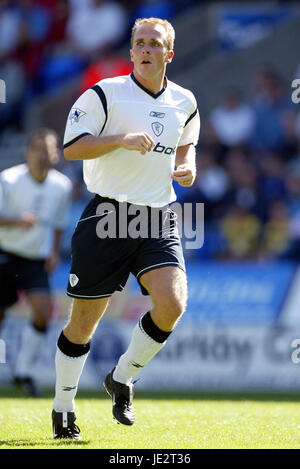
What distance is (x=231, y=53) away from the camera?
1645cm

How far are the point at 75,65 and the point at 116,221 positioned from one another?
40.2 ft

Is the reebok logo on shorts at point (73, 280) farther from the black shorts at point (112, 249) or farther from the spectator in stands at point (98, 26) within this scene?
the spectator in stands at point (98, 26)

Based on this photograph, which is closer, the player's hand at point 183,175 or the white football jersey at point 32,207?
the player's hand at point 183,175

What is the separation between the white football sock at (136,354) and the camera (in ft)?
20.0

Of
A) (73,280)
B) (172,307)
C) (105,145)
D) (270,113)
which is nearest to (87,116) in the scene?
(105,145)

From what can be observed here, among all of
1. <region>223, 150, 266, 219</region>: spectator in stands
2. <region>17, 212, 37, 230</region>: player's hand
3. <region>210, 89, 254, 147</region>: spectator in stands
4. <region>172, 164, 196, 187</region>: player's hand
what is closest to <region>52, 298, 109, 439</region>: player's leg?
<region>172, 164, 196, 187</region>: player's hand

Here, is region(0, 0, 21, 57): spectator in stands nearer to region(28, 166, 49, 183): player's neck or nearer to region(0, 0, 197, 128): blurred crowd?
region(0, 0, 197, 128): blurred crowd

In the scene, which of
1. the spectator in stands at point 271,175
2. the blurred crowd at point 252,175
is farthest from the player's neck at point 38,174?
the spectator in stands at point 271,175

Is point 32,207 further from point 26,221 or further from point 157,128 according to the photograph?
point 157,128

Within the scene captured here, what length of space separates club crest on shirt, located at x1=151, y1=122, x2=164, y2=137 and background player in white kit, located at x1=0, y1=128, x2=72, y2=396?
3968 mm

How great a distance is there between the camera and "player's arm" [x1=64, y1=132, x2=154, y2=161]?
223 inches

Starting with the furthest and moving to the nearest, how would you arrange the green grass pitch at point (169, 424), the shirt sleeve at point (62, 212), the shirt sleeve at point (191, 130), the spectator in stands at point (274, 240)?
the spectator in stands at point (274, 240), the shirt sleeve at point (62, 212), the shirt sleeve at point (191, 130), the green grass pitch at point (169, 424)

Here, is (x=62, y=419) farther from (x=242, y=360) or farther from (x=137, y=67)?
(x=242, y=360)

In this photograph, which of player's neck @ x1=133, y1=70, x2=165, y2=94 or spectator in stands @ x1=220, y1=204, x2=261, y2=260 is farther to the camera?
spectator in stands @ x1=220, y1=204, x2=261, y2=260
